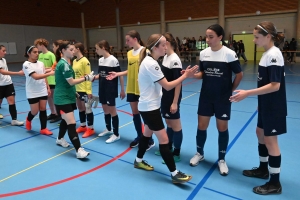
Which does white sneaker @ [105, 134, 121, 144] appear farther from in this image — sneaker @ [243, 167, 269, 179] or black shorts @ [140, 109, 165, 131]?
sneaker @ [243, 167, 269, 179]

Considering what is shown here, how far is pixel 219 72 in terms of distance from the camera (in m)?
2.93

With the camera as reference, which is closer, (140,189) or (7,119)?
(140,189)

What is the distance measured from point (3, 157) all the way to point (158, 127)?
2572 millimetres

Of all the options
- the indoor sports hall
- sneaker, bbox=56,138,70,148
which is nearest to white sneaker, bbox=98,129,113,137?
the indoor sports hall

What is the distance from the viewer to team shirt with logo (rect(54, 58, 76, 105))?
363cm

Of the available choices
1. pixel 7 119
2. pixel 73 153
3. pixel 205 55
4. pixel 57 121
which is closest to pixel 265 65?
pixel 205 55

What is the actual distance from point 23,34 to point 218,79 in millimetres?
25901

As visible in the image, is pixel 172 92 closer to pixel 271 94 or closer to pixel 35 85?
pixel 271 94

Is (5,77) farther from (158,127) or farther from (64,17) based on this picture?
(64,17)

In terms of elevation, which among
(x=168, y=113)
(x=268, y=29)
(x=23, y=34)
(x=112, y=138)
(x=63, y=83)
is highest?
(x=23, y=34)

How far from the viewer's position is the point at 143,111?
111 inches

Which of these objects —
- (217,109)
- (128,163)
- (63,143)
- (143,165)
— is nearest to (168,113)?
(217,109)

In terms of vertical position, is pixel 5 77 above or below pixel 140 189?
above

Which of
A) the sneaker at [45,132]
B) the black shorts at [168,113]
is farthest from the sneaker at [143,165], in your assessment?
the sneaker at [45,132]
